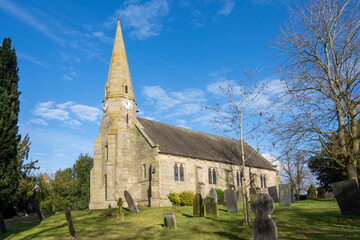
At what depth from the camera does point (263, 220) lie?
8703mm

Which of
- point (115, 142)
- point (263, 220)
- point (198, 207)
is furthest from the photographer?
point (115, 142)

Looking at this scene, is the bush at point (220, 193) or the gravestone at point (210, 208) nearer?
the gravestone at point (210, 208)

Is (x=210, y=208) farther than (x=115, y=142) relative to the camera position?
No

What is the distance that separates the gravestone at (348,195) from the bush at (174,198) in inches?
717

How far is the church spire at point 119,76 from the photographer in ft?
114

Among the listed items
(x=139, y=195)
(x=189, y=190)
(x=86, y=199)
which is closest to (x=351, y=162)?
(x=189, y=190)

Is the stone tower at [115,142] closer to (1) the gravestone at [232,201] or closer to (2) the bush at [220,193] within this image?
(2) the bush at [220,193]

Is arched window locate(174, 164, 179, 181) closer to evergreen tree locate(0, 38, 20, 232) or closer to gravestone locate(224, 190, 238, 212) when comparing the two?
gravestone locate(224, 190, 238, 212)

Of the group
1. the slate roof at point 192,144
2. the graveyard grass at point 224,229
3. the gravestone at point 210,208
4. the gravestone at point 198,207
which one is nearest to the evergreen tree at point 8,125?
the graveyard grass at point 224,229

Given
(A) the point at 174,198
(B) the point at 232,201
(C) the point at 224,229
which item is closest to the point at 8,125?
(C) the point at 224,229

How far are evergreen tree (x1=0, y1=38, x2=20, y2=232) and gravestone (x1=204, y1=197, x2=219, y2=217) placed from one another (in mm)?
12470

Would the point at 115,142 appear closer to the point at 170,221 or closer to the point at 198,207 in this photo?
the point at 198,207

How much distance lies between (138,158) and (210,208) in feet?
54.2

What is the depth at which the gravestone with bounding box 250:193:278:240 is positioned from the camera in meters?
8.48
